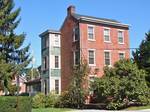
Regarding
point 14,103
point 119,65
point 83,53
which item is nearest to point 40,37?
point 83,53

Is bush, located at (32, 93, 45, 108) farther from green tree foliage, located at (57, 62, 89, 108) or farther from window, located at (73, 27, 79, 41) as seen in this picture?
window, located at (73, 27, 79, 41)

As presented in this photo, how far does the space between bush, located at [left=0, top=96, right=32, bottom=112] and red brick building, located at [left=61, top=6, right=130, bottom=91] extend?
744 inches

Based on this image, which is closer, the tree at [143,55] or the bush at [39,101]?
the bush at [39,101]

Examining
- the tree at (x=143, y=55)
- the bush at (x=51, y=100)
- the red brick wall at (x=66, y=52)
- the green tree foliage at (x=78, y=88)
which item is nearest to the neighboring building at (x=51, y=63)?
the red brick wall at (x=66, y=52)

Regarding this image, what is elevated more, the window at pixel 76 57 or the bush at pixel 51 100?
the window at pixel 76 57

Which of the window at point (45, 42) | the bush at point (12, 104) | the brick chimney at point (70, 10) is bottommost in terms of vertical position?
the bush at point (12, 104)

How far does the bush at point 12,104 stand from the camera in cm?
2783

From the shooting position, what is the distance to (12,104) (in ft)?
93.0

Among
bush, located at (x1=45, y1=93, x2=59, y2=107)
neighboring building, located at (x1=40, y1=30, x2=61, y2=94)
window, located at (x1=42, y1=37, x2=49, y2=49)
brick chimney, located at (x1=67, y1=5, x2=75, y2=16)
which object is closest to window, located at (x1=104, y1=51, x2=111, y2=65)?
neighboring building, located at (x1=40, y1=30, x2=61, y2=94)

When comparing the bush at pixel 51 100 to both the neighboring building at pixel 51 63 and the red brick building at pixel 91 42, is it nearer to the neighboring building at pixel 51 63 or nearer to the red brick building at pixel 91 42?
the neighboring building at pixel 51 63

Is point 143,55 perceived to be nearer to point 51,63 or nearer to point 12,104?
point 51,63

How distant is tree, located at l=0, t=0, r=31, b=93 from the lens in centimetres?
4156

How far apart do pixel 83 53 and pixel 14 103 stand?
20.9 m

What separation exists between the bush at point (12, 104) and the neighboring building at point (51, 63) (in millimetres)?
22292
